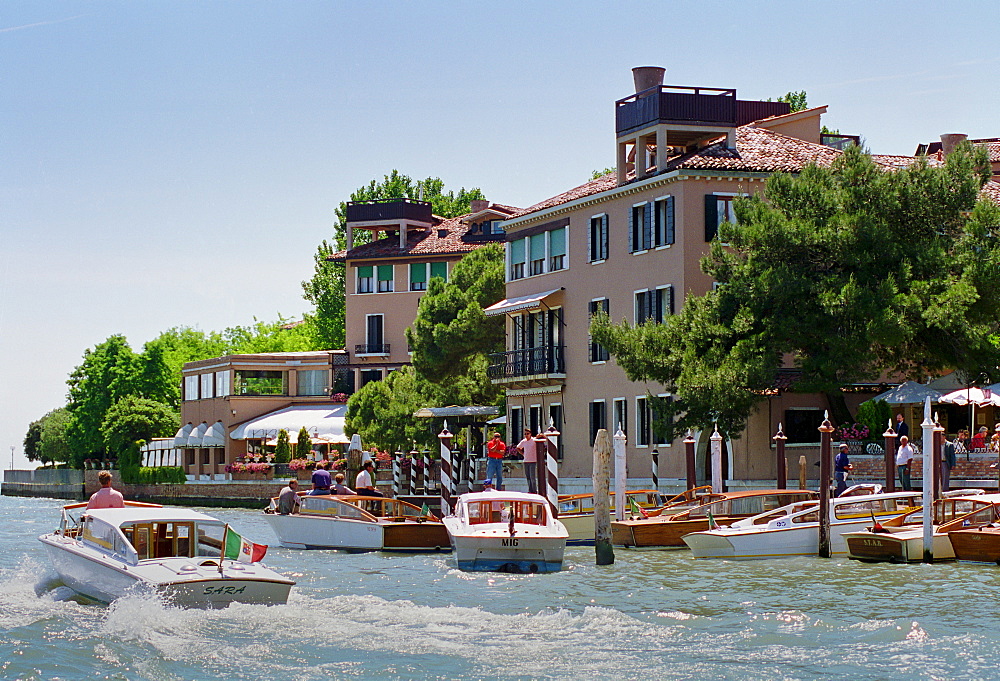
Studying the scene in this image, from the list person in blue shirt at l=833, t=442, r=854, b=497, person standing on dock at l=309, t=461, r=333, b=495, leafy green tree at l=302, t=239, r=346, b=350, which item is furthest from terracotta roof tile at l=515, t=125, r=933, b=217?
leafy green tree at l=302, t=239, r=346, b=350

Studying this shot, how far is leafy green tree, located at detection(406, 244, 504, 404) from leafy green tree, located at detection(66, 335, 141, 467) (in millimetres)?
37067

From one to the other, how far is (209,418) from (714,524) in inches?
1737

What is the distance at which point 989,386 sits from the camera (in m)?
35.6

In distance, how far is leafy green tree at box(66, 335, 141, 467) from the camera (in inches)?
3509

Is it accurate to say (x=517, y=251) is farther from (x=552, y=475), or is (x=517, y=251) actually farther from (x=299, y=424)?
(x=299, y=424)

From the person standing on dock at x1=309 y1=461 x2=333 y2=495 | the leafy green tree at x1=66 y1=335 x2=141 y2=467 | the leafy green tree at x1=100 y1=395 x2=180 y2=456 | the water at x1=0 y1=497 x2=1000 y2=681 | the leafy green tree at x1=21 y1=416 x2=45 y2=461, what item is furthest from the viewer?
the leafy green tree at x1=21 y1=416 x2=45 y2=461

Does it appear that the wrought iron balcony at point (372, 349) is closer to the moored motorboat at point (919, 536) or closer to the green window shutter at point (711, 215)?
the green window shutter at point (711, 215)

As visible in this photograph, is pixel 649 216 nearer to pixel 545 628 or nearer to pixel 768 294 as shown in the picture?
pixel 768 294

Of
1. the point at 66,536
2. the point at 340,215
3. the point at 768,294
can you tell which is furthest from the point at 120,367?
the point at 66,536

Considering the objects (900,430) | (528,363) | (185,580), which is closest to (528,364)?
(528,363)

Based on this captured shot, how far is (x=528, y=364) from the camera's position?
160 ft

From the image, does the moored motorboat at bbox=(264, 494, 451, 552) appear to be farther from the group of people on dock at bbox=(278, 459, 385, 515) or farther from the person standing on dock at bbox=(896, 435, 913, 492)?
the person standing on dock at bbox=(896, 435, 913, 492)

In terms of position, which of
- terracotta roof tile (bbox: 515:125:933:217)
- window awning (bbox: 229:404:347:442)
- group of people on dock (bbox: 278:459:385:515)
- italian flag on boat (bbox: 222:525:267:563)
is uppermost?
terracotta roof tile (bbox: 515:125:933:217)

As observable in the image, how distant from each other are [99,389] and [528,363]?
1867 inches
